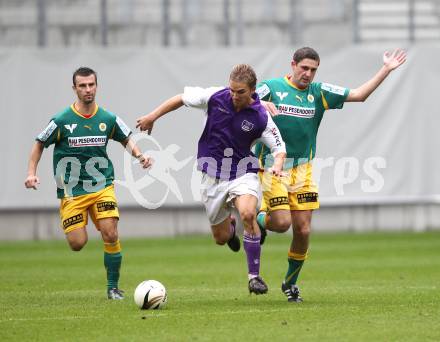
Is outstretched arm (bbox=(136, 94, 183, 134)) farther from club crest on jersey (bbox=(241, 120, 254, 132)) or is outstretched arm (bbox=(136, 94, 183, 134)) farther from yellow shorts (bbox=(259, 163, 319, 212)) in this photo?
yellow shorts (bbox=(259, 163, 319, 212))

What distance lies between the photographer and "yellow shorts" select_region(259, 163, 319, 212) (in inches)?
440

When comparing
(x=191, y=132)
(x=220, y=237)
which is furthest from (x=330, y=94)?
(x=191, y=132)

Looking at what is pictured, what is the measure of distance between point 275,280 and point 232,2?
1031cm

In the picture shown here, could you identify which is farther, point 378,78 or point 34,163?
point 34,163

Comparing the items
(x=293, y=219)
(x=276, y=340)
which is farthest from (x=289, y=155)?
(x=276, y=340)

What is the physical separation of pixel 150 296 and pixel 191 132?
42.1 ft

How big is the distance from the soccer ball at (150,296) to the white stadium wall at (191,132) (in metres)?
12.0

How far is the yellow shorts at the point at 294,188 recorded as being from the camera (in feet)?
36.7

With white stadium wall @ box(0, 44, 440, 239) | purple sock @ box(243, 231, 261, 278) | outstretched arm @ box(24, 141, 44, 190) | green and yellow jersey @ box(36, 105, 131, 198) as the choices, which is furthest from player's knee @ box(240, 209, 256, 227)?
white stadium wall @ box(0, 44, 440, 239)

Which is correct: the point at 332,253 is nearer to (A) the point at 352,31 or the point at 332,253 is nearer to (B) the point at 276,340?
(A) the point at 352,31

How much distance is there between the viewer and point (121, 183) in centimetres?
2264

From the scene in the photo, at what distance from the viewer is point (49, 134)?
12.1 m

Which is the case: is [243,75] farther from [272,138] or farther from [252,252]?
[252,252]

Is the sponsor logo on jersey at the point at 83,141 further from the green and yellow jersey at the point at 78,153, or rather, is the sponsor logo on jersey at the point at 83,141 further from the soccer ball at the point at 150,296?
the soccer ball at the point at 150,296
